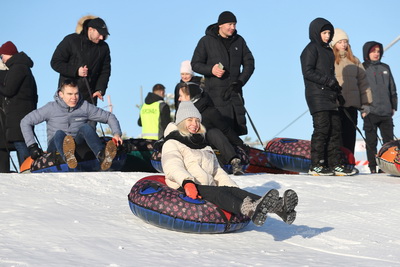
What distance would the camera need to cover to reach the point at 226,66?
947 cm

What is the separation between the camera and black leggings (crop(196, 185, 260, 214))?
5.67 meters

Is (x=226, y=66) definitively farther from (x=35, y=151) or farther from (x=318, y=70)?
(x=35, y=151)

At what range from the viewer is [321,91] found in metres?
9.42

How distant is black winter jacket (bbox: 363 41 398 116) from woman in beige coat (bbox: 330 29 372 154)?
129 cm

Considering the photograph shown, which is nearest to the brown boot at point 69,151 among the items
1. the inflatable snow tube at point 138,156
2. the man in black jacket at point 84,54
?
the man in black jacket at point 84,54

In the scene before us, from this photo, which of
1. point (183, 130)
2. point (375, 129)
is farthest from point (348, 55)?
point (183, 130)

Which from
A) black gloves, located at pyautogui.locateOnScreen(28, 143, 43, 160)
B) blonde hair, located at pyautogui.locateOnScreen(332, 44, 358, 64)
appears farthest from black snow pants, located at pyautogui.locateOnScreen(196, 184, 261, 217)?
blonde hair, located at pyautogui.locateOnScreen(332, 44, 358, 64)

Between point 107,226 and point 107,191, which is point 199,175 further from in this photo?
point 107,191

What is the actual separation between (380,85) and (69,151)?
5.40 metres

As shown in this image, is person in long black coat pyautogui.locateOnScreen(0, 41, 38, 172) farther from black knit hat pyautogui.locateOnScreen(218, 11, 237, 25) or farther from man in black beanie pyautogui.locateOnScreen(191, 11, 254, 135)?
black knit hat pyautogui.locateOnScreen(218, 11, 237, 25)

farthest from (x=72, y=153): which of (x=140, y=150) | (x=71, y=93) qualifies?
(x=140, y=150)

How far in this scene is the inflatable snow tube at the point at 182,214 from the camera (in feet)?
18.8

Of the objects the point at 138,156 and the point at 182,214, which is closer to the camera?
the point at 182,214

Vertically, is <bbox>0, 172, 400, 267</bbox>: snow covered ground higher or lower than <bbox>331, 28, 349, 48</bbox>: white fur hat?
lower
